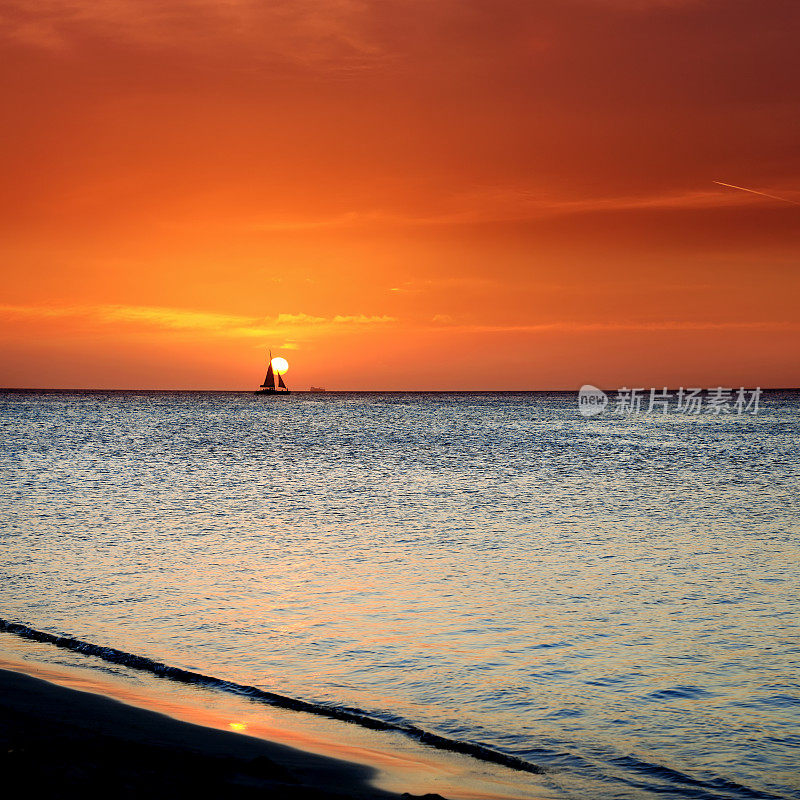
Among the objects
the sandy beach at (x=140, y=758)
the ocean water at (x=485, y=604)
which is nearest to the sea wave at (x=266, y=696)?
the ocean water at (x=485, y=604)

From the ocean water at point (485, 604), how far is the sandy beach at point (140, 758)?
2.22 meters

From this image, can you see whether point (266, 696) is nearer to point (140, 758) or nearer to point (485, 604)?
point (140, 758)

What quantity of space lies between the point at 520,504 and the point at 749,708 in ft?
76.7

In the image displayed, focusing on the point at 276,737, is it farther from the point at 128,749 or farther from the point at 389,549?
the point at 389,549

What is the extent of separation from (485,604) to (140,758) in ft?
32.9

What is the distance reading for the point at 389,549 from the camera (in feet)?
78.4

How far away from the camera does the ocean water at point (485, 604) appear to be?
10.8 meters

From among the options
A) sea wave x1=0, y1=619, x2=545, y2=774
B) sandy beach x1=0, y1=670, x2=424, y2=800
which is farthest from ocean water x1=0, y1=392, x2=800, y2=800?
sandy beach x1=0, y1=670, x2=424, y2=800

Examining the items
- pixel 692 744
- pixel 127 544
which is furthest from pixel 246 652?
pixel 127 544

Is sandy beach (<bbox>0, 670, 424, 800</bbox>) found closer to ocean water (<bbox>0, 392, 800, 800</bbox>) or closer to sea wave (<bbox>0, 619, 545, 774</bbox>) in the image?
sea wave (<bbox>0, 619, 545, 774</bbox>)

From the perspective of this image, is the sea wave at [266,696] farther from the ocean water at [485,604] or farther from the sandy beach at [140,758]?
the sandy beach at [140,758]

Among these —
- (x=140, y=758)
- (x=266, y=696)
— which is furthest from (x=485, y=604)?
(x=140, y=758)

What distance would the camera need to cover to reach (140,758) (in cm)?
822

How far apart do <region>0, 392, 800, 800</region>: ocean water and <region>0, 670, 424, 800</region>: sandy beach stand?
2217 mm
